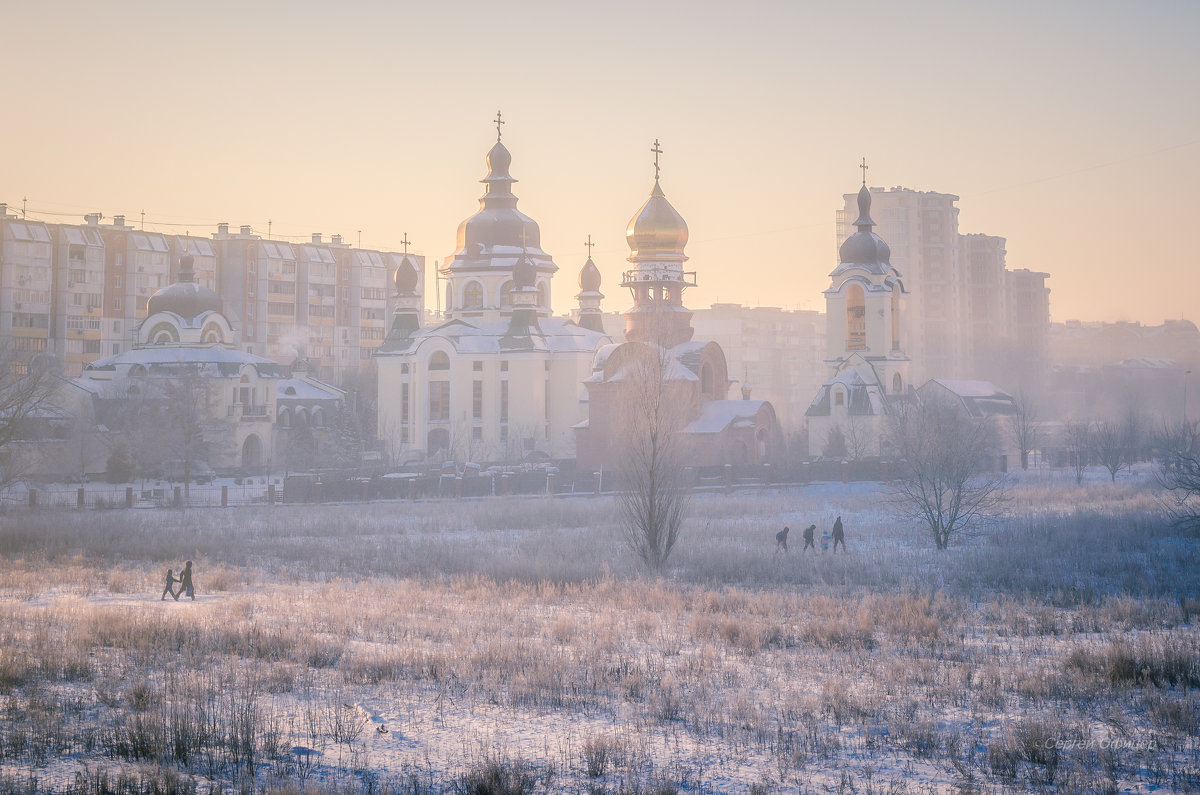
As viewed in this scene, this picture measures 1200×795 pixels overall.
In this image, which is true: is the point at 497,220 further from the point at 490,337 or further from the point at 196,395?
the point at 196,395

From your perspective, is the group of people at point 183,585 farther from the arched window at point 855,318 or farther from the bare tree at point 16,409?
the arched window at point 855,318

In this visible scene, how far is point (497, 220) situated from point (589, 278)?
332 inches

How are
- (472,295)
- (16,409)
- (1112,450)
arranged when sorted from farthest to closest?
(472,295) → (1112,450) → (16,409)

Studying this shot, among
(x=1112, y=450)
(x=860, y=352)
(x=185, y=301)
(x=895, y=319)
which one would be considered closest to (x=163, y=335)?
(x=185, y=301)

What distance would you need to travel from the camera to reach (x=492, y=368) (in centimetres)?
5456

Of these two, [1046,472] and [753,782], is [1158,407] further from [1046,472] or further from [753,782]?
[753,782]

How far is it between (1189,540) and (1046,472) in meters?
23.8

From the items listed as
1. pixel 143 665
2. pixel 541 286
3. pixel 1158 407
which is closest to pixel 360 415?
pixel 541 286

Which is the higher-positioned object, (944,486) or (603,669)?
(944,486)

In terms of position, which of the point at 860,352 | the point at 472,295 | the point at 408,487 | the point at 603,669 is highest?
the point at 472,295

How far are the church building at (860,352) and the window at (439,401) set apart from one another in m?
17.5

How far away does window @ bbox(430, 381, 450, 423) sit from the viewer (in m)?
54.9

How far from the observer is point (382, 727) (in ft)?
34.4

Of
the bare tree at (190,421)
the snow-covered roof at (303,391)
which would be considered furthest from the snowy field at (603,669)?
the snow-covered roof at (303,391)
